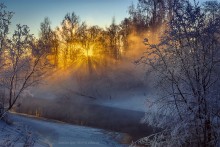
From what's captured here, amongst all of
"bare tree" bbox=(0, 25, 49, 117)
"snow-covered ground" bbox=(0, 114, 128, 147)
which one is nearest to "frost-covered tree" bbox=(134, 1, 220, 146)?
"snow-covered ground" bbox=(0, 114, 128, 147)

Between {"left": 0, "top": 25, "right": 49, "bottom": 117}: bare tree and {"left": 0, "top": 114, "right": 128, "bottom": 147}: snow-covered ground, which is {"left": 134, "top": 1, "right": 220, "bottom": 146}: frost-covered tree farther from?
{"left": 0, "top": 25, "right": 49, "bottom": 117}: bare tree

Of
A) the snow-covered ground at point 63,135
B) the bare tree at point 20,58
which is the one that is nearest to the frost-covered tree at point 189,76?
the snow-covered ground at point 63,135

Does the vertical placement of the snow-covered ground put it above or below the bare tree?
below

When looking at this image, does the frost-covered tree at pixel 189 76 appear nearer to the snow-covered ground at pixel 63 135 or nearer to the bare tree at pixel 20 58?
the snow-covered ground at pixel 63 135

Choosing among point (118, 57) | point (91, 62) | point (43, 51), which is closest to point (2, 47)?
point (43, 51)

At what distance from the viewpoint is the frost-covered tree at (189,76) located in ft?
30.2

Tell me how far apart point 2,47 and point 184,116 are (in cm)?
1472

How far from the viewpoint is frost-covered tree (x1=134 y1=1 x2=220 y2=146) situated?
30.2 feet

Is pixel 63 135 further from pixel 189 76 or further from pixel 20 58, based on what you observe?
pixel 189 76

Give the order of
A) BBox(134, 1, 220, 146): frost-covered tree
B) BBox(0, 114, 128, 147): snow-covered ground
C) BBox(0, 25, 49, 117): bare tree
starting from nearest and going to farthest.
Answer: BBox(134, 1, 220, 146): frost-covered tree, BBox(0, 114, 128, 147): snow-covered ground, BBox(0, 25, 49, 117): bare tree

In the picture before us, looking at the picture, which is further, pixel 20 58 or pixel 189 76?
pixel 20 58

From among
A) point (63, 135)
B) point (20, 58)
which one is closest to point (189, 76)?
point (63, 135)

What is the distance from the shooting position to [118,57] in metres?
54.8

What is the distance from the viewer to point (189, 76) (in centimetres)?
957
